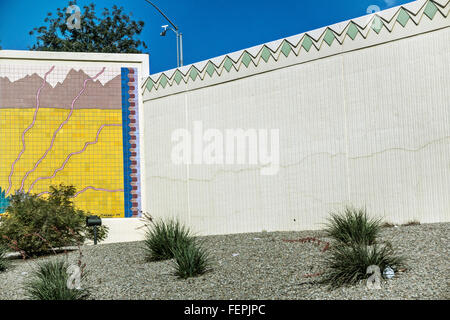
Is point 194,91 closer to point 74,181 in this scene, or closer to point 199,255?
point 74,181

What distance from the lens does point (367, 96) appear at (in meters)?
12.7

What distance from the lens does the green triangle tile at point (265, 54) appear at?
47.5ft

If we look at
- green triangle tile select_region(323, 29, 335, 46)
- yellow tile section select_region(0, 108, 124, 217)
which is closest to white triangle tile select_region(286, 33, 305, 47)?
green triangle tile select_region(323, 29, 335, 46)

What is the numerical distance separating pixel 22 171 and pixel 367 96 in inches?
395

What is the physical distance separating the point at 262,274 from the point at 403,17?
6723 mm

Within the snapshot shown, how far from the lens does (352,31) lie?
13.0 metres

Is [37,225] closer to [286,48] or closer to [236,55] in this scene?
[236,55]

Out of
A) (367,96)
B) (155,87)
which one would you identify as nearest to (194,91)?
(155,87)

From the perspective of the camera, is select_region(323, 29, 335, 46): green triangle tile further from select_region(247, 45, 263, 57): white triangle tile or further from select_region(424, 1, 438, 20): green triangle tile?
select_region(424, 1, 438, 20): green triangle tile

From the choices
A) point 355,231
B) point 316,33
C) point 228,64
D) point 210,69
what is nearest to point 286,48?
point 316,33

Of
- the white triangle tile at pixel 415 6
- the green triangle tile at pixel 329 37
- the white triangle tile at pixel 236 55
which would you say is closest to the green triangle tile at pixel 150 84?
the white triangle tile at pixel 236 55

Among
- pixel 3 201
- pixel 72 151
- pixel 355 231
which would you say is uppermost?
pixel 72 151

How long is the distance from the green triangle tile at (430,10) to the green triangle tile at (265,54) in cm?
400
